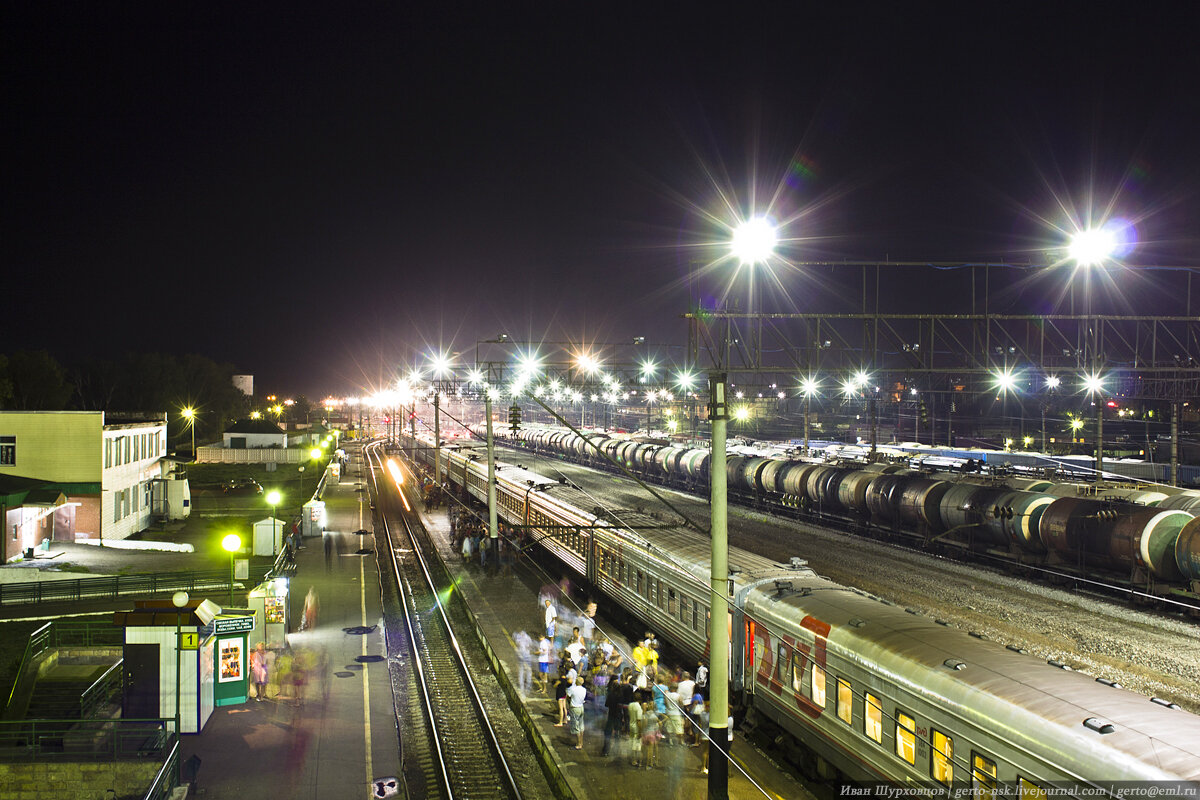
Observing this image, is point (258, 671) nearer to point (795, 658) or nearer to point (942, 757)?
point (795, 658)

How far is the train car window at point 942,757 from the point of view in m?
8.66

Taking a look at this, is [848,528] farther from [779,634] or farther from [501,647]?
[779,634]

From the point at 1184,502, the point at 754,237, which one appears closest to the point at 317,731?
the point at 754,237

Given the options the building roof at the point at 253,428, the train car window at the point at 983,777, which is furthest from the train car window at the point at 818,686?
the building roof at the point at 253,428

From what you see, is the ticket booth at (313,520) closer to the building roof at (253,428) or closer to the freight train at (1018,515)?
the freight train at (1018,515)

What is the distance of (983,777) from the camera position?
323 inches

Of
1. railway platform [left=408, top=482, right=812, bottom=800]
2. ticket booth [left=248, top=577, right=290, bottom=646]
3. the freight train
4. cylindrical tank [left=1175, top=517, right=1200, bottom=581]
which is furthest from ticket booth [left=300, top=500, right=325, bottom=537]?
cylindrical tank [left=1175, top=517, right=1200, bottom=581]

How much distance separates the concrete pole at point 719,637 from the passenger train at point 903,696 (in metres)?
2.00

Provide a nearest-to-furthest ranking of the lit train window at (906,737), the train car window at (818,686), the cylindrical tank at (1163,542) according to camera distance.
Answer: the lit train window at (906,737), the train car window at (818,686), the cylindrical tank at (1163,542)

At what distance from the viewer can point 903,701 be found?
31.0 feet

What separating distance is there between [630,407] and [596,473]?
63.2 meters

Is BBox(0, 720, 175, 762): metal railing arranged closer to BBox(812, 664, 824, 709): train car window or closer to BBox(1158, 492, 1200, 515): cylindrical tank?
BBox(812, 664, 824, 709): train car window

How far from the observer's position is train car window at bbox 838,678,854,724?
411 inches

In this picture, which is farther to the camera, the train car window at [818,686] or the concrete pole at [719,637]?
the train car window at [818,686]
